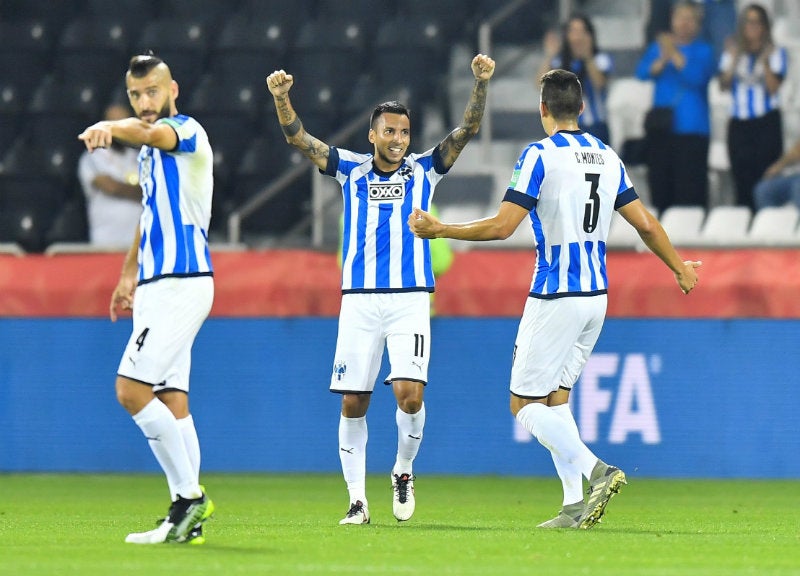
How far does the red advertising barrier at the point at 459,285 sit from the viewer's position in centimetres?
1169

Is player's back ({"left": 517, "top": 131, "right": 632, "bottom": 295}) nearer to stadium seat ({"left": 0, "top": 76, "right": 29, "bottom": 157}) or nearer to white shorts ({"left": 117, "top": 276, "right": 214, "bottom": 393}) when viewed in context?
white shorts ({"left": 117, "top": 276, "right": 214, "bottom": 393})

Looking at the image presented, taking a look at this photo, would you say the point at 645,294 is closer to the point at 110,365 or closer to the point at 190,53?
the point at 110,365

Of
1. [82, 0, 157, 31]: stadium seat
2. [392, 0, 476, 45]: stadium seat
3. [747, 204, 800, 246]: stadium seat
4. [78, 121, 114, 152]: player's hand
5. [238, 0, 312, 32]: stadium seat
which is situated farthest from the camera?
[82, 0, 157, 31]: stadium seat

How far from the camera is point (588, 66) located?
13664 mm

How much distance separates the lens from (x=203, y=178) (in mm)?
6980

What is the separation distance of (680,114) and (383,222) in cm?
610

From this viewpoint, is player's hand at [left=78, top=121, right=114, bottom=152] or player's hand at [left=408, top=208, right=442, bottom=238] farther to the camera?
player's hand at [left=408, top=208, right=442, bottom=238]

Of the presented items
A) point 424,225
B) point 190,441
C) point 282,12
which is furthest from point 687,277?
point 282,12

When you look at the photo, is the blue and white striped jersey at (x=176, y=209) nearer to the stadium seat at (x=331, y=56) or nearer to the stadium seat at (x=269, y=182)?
the stadium seat at (x=269, y=182)

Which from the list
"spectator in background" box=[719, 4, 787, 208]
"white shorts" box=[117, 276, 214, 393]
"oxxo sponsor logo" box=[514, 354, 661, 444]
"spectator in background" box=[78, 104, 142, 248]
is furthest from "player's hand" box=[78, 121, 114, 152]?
"spectator in background" box=[719, 4, 787, 208]

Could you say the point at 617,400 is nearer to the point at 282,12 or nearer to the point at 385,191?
the point at 385,191

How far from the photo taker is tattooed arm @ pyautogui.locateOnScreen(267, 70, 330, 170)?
27.0 ft

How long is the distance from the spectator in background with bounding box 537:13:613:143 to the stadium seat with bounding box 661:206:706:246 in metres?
0.84

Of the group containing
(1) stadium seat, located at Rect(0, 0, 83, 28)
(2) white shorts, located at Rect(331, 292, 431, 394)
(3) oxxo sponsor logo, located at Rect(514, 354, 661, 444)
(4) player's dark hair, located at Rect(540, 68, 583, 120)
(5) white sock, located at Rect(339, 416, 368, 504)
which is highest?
(1) stadium seat, located at Rect(0, 0, 83, 28)
